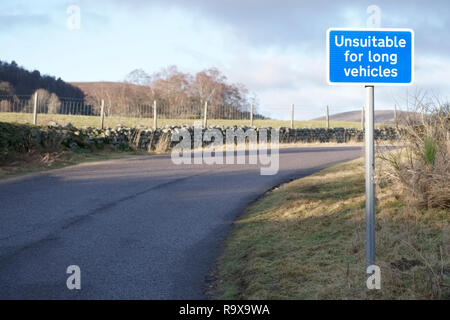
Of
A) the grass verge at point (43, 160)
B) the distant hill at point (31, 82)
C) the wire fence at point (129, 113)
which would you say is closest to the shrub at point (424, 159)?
the grass verge at point (43, 160)

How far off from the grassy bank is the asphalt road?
0.45 m

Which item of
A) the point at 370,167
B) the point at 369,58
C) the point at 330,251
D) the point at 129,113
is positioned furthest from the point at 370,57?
the point at 129,113

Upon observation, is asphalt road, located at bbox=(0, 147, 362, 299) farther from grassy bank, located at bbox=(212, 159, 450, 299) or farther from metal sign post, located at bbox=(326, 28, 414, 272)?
metal sign post, located at bbox=(326, 28, 414, 272)

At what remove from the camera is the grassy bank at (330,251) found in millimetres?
4758

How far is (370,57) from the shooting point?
4.68m

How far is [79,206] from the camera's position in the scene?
8.80 metres

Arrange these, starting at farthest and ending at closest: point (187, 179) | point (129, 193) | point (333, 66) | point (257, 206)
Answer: point (187, 179) < point (129, 193) < point (257, 206) < point (333, 66)

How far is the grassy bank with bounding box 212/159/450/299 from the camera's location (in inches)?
187

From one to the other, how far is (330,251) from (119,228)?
3.14 m

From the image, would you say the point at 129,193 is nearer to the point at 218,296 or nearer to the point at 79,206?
the point at 79,206

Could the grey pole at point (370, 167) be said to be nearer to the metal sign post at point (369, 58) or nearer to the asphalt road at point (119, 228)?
the metal sign post at point (369, 58)

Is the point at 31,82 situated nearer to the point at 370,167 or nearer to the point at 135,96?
the point at 135,96
